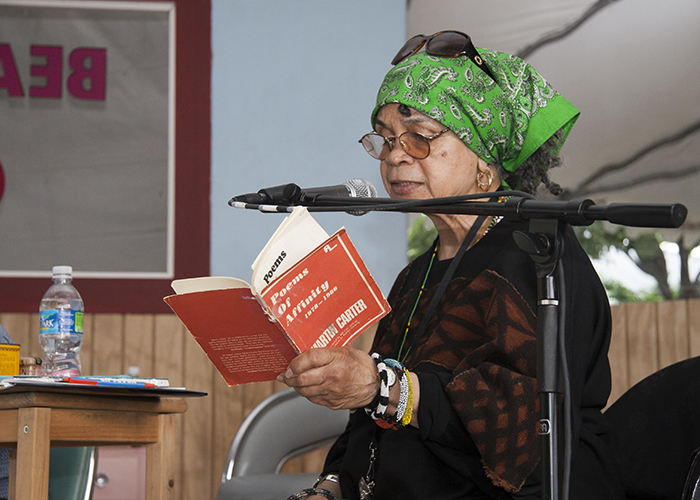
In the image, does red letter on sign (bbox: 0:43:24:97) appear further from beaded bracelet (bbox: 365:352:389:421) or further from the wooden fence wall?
beaded bracelet (bbox: 365:352:389:421)

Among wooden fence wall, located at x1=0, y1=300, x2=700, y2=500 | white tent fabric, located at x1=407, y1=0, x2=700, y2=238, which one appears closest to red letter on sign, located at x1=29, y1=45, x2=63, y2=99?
wooden fence wall, located at x1=0, y1=300, x2=700, y2=500

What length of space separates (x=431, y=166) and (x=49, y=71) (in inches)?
97.0

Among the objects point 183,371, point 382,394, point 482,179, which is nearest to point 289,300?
point 382,394

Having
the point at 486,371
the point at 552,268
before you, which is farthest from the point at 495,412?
the point at 552,268

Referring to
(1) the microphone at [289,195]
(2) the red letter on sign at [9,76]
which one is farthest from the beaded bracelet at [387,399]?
(2) the red letter on sign at [9,76]

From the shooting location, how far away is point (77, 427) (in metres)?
1.46

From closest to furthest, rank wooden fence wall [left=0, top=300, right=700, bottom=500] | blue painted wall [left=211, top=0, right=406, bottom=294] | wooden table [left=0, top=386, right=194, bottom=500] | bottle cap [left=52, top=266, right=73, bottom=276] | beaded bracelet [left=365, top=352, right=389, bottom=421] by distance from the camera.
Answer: beaded bracelet [left=365, top=352, right=389, bottom=421] < wooden table [left=0, top=386, right=194, bottom=500] < bottle cap [left=52, top=266, right=73, bottom=276] < wooden fence wall [left=0, top=300, right=700, bottom=500] < blue painted wall [left=211, top=0, right=406, bottom=294]

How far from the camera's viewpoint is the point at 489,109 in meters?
1.58

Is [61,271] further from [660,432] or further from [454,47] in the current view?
[660,432]

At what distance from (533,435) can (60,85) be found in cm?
291

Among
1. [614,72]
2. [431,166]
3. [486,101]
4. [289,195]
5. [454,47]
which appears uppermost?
[614,72]

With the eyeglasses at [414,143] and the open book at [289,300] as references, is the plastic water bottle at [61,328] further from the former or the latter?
the eyeglasses at [414,143]

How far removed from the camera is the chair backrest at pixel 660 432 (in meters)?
1.42

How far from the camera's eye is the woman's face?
62.4 inches
